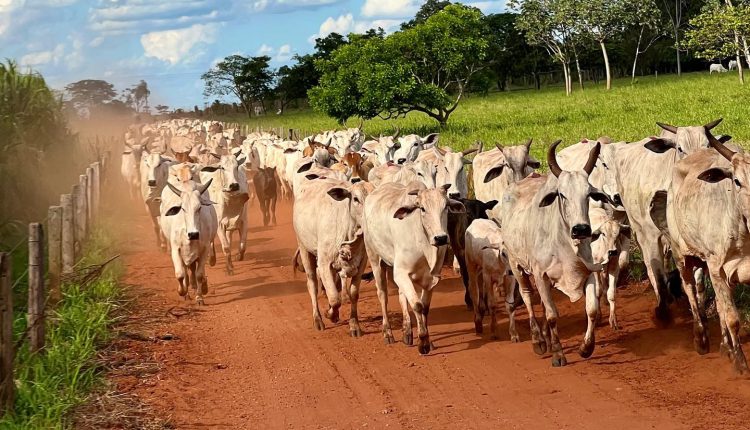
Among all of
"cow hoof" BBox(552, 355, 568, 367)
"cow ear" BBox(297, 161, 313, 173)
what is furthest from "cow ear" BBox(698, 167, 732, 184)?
"cow ear" BBox(297, 161, 313, 173)

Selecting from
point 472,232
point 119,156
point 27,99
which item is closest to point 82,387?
point 472,232

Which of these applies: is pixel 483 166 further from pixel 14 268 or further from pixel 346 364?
pixel 14 268

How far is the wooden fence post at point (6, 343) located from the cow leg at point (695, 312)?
229 inches

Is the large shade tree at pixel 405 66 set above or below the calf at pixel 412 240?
above

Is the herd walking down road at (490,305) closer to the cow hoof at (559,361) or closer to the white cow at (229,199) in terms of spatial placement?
the cow hoof at (559,361)

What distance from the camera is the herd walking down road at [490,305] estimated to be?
754 cm

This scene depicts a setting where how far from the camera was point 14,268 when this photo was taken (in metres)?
12.3

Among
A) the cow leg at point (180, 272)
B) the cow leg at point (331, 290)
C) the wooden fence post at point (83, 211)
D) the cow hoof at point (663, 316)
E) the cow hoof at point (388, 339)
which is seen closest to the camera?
the cow hoof at point (388, 339)

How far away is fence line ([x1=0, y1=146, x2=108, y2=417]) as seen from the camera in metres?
6.97

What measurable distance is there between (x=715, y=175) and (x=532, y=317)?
7.57 ft

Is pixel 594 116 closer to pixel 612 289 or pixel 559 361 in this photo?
pixel 612 289

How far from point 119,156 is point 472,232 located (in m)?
23.9

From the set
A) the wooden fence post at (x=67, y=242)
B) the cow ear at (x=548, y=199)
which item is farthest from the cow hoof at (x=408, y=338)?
the wooden fence post at (x=67, y=242)

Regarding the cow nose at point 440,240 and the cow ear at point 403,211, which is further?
the cow ear at point 403,211
